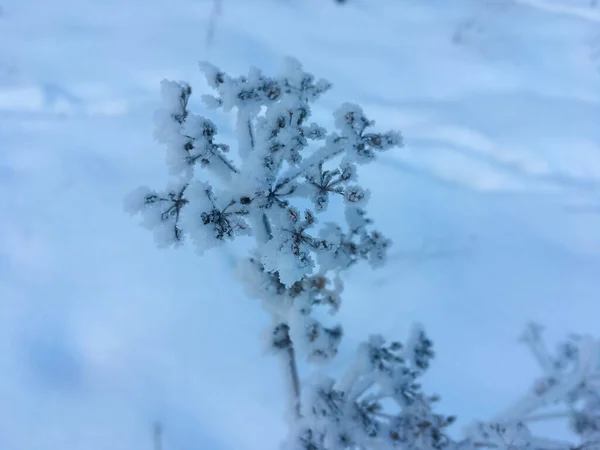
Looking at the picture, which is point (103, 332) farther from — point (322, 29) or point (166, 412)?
point (322, 29)

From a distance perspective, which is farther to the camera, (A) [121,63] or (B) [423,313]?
(A) [121,63]

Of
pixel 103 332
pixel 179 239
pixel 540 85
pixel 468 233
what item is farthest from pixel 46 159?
pixel 540 85

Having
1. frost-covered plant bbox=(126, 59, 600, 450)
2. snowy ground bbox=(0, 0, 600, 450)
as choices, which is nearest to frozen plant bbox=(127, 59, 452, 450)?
frost-covered plant bbox=(126, 59, 600, 450)

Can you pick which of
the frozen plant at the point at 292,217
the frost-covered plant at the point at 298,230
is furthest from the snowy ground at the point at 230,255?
the frozen plant at the point at 292,217

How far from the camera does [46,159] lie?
330 cm

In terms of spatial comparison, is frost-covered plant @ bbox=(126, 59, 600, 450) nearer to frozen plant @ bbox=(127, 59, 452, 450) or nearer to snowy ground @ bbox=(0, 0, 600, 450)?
frozen plant @ bbox=(127, 59, 452, 450)

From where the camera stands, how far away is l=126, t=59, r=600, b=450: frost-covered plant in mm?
1452

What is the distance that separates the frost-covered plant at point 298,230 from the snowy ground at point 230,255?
0.74 meters

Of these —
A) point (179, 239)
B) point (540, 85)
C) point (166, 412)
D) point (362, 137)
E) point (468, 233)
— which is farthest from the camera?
point (540, 85)

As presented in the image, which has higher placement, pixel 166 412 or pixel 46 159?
pixel 46 159

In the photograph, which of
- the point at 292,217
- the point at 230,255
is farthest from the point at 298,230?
the point at 230,255

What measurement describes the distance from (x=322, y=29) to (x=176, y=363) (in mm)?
3166

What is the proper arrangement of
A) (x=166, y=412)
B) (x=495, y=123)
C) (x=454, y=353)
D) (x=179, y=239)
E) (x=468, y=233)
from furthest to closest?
(x=495, y=123)
(x=468, y=233)
(x=454, y=353)
(x=166, y=412)
(x=179, y=239)

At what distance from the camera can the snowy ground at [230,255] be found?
2877 millimetres
